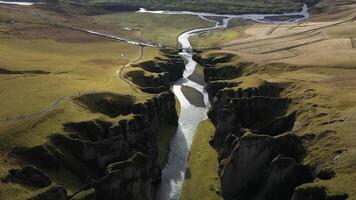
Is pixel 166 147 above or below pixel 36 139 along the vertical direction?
below

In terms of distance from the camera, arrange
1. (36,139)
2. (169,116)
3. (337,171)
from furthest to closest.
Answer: (169,116) < (36,139) < (337,171)

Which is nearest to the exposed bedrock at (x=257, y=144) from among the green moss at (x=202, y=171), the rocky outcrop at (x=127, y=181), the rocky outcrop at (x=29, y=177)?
the green moss at (x=202, y=171)

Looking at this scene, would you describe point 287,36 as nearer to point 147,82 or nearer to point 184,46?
point 184,46

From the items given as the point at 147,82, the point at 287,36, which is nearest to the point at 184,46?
the point at 287,36

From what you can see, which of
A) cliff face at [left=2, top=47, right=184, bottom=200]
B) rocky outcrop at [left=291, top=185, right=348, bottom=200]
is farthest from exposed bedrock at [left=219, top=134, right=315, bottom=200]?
cliff face at [left=2, top=47, right=184, bottom=200]

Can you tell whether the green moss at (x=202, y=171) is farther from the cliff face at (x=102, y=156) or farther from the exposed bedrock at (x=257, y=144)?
the cliff face at (x=102, y=156)

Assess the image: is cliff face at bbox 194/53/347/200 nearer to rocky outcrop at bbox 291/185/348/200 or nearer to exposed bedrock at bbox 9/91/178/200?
rocky outcrop at bbox 291/185/348/200

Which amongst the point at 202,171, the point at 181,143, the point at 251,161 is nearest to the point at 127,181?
the point at 202,171
